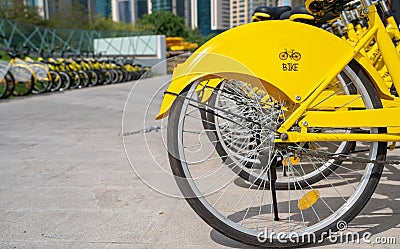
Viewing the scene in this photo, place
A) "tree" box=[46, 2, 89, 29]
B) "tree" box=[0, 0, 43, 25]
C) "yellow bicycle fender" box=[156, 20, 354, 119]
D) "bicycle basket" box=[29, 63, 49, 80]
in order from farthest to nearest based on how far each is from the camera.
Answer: "tree" box=[46, 2, 89, 29] < "tree" box=[0, 0, 43, 25] < "bicycle basket" box=[29, 63, 49, 80] < "yellow bicycle fender" box=[156, 20, 354, 119]

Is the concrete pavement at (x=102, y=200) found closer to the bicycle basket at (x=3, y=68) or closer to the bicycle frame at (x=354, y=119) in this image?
the bicycle frame at (x=354, y=119)

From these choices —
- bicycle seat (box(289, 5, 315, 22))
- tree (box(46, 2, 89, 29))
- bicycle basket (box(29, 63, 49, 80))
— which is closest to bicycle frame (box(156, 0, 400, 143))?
bicycle seat (box(289, 5, 315, 22))

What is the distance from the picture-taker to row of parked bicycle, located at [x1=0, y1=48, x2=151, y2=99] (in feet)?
29.9

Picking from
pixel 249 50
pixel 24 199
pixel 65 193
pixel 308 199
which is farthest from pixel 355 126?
pixel 24 199

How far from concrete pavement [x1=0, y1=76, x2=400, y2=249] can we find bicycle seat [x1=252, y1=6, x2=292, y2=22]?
103 cm

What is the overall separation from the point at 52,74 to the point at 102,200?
875cm

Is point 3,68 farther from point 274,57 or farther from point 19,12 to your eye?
point 19,12

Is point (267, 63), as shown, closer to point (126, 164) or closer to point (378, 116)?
point (378, 116)

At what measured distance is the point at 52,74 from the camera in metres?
10.8

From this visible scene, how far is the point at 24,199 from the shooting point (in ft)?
9.32

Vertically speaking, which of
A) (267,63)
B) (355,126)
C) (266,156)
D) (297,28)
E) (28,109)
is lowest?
(28,109)

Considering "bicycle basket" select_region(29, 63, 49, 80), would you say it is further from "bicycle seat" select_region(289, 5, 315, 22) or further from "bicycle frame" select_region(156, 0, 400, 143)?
"bicycle frame" select_region(156, 0, 400, 143)

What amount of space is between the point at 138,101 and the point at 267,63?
95 centimetres

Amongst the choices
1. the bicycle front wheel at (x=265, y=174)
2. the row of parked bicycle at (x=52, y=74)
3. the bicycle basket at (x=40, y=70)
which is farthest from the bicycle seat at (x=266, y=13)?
the bicycle basket at (x=40, y=70)
